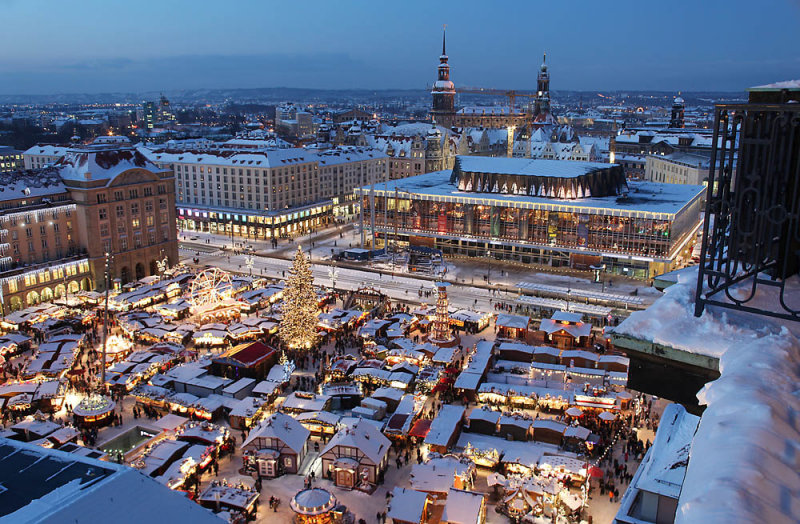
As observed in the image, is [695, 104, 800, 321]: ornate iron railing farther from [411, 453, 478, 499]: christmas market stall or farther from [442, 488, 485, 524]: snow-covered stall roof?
[411, 453, 478, 499]: christmas market stall

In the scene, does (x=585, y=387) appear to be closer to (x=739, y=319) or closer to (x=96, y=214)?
(x=739, y=319)

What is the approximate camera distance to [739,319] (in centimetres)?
705

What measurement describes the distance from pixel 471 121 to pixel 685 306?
606 feet

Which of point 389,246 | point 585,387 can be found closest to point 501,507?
point 585,387

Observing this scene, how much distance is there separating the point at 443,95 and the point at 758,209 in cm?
16465

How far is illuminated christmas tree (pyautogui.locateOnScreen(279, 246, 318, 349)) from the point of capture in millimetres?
44031

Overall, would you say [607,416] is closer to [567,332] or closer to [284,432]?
[567,332]

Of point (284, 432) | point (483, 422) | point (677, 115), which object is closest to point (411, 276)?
point (483, 422)

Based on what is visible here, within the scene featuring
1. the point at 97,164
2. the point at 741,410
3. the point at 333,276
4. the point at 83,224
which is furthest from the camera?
the point at 333,276

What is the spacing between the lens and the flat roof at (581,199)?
67812 millimetres

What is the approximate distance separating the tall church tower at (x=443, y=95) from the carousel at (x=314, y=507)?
491 feet

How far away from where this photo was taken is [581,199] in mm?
73500

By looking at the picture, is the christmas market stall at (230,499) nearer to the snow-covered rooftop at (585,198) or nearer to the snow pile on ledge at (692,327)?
the snow pile on ledge at (692,327)

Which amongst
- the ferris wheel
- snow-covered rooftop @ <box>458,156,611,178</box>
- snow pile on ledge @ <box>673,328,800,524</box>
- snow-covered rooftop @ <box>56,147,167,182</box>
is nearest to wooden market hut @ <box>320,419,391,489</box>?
snow pile on ledge @ <box>673,328,800,524</box>
